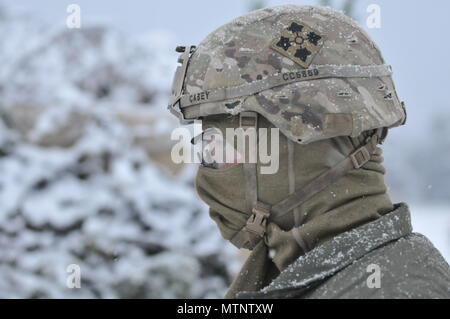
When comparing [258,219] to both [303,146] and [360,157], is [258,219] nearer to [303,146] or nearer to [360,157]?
[303,146]

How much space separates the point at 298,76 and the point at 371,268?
0.72 m

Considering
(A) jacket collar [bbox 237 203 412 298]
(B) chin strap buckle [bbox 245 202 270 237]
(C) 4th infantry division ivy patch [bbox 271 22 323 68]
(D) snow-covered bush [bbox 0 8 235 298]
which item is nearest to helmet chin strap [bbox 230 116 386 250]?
(B) chin strap buckle [bbox 245 202 270 237]

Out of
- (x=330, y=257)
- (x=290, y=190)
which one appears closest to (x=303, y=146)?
(x=290, y=190)

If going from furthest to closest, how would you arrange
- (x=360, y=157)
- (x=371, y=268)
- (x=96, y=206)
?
(x=96, y=206) → (x=360, y=157) → (x=371, y=268)

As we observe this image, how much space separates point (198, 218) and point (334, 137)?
4.53m

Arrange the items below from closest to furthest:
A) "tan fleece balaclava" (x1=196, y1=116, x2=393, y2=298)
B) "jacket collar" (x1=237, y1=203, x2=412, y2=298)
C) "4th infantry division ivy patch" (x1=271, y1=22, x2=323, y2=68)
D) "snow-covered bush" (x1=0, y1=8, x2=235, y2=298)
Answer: "jacket collar" (x1=237, y1=203, x2=412, y2=298) → "tan fleece balaclava" (x1=196, y1=116, x2=393, y2=298) → "4th infantry division ivy patch" (x1=271, y1=22, x2=323, y2=68) → "snow-covered bush" (x1=0, y1=8, x2=235, y2=298)

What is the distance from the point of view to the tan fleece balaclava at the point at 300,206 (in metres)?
1.88

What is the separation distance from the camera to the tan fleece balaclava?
188cm

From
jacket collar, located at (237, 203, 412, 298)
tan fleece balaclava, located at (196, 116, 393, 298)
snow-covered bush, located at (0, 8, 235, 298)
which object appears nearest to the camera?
jacket collar, located at (237, 203, 412, 298)

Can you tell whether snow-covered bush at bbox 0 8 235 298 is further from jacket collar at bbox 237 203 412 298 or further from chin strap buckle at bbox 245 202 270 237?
jacket collar at bbox 237 203 412 298

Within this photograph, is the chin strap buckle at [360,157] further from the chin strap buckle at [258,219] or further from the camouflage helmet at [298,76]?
the chin strap buckle at [258,219]

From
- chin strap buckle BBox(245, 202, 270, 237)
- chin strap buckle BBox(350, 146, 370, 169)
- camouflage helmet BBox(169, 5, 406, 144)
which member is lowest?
chin strap buckle BBox(245, 202, 270, 237)

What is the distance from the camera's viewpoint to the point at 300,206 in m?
1.97

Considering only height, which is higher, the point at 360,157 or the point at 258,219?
the point at 360,157
